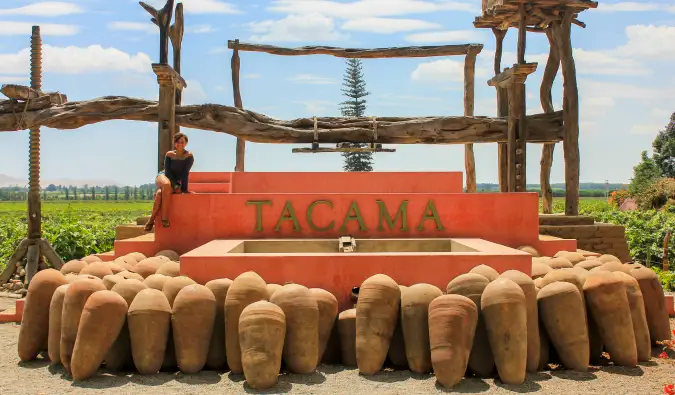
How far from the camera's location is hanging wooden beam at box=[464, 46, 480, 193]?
13625 mm

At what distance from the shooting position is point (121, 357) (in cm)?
556

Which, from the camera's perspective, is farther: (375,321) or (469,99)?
(469,99)

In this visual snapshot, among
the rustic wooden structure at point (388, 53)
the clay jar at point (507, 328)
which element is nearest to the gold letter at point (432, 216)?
the clay jar at point (507, 328)

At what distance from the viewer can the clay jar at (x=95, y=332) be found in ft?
17.3

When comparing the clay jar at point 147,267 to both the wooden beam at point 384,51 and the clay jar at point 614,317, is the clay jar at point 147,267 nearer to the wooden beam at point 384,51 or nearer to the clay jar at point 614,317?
the clay jar at point 614,317

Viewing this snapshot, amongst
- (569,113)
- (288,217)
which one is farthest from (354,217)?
(569,113)

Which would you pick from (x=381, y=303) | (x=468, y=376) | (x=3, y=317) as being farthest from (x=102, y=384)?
(x=3, y=317)

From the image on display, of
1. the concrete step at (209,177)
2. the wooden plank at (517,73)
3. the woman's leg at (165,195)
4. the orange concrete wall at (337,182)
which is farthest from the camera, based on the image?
the concrete step at (209,177)

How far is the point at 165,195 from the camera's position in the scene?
8445mm

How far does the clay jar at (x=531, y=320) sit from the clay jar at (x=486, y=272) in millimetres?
467

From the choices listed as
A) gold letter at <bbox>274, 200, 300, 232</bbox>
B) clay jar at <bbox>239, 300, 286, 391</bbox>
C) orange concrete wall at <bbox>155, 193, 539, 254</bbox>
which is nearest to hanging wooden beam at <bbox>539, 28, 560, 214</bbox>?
orange concrete wall at <bbox>155, 193, 539, 254</bbox>

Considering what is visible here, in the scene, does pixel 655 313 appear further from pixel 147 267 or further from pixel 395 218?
pixel 147 267

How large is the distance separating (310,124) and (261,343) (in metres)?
7.08

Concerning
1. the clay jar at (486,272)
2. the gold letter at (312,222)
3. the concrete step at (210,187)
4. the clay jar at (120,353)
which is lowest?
the clay jar at (120,353)
